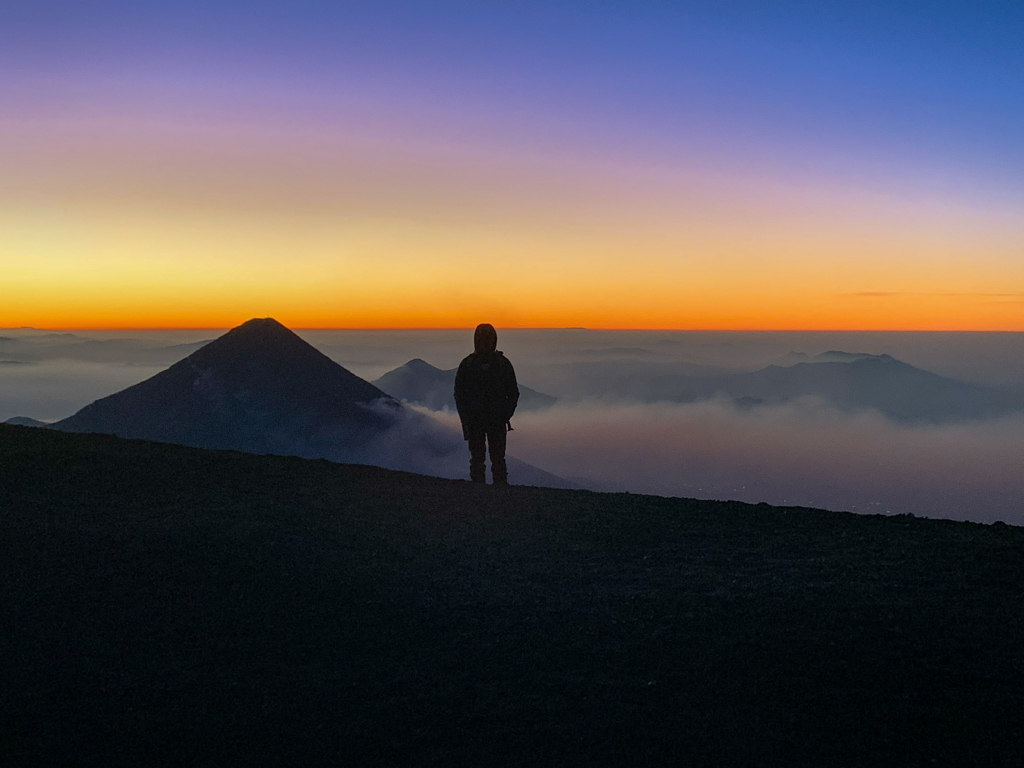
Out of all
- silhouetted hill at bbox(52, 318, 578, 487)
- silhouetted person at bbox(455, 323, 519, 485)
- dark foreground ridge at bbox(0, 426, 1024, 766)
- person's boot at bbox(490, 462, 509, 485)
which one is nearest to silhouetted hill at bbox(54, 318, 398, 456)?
silhouetted hill at bbox(52, 318, 578, 487)

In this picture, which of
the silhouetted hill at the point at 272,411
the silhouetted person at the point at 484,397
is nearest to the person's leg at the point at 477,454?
the silhouetted person at the point at 484,397

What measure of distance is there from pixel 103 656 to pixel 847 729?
6075mm

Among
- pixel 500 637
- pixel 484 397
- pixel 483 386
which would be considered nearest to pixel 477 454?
pixel 484 397

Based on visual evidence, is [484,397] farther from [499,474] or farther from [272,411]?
[272,411]

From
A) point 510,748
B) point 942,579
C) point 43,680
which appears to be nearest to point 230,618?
point 43,680

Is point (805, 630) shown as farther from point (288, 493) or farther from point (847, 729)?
point (288, 493)

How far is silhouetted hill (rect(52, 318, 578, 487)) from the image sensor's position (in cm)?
13675

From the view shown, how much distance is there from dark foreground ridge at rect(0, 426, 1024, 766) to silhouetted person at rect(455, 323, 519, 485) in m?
3.33

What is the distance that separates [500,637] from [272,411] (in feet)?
466

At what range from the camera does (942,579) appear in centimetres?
833

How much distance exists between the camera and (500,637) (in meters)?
7.18

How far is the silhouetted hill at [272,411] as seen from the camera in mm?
136750

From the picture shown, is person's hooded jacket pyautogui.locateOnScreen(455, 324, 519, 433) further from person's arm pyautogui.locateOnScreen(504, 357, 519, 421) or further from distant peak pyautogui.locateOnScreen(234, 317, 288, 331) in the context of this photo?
distant peak pyautogui.locateOnScreen(234, 317, 288, 331)

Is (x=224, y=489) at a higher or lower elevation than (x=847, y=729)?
higher
